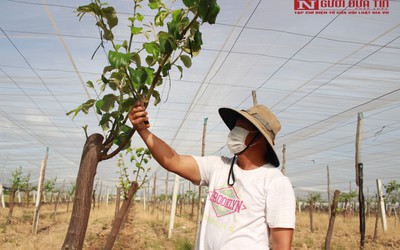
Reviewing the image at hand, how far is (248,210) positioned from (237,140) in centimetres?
37

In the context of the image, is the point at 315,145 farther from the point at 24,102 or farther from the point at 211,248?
the point at 211,248

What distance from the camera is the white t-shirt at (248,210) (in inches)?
66.9

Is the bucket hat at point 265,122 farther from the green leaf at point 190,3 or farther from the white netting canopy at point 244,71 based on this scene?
the green leaf at point 190,3

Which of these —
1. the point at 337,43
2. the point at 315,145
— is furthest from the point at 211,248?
the point at 315,145

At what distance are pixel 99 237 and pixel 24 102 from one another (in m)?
4.21

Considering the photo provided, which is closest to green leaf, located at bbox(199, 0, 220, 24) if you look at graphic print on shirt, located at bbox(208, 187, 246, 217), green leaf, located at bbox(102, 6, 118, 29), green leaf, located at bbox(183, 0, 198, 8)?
green leaf, located at bbox(183, 0, 198, 8)

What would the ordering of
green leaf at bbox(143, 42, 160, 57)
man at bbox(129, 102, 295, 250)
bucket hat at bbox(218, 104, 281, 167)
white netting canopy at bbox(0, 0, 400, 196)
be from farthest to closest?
white netting canopy at bbox(0, 0, 400, 196) < bucket hat at bbox(218, 104, 281, 167) < man at bbox(129, 102, 295, 250) < green leaf at bbox(143, 42, 160, 57)

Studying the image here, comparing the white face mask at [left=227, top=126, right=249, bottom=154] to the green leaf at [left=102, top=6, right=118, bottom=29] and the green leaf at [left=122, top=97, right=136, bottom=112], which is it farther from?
the green leaf at [left=102, top=6, right=118, bottom=29]

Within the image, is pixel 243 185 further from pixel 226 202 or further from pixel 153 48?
pixel 153 48

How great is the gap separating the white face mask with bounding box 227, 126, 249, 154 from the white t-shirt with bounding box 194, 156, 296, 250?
108 mm

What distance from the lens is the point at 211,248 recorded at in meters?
1.77

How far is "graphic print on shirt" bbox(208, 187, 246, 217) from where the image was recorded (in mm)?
1771

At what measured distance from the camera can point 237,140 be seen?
195 centimetres

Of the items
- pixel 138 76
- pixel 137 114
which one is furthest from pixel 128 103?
pixel 138 76
